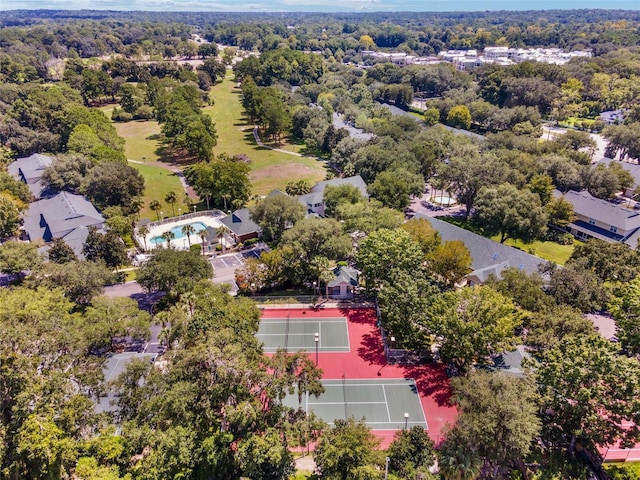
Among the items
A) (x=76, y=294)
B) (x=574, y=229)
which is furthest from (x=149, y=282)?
(x=574, y=229)

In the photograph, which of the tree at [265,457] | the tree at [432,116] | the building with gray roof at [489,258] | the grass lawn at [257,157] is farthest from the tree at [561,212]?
the tree at [265,457]

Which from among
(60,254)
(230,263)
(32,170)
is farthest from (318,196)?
(32,170)

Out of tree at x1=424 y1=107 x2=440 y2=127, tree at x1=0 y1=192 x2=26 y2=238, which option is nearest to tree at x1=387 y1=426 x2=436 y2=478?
tree at x1=0 y1=192 x2=26 y2=238

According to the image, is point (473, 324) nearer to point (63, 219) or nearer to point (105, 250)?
point (105, 250)

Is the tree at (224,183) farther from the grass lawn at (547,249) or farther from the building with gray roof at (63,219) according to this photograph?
the grass lawn at (547,249)

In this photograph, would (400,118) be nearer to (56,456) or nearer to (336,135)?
(336,135)
